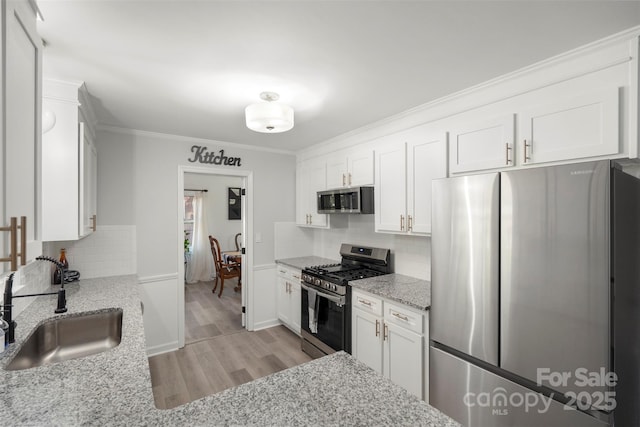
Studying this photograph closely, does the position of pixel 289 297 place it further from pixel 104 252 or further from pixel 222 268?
pixel 222 268

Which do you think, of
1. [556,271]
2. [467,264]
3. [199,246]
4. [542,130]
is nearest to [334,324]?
[467,264]

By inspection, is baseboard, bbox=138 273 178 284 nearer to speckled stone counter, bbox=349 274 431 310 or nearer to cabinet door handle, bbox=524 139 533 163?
speckled stone counter, bbox=349 274 431 310

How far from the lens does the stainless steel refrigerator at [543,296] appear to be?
1.30m

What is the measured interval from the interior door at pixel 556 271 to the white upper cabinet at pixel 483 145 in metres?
0.44

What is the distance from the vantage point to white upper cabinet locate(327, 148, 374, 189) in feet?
9.93

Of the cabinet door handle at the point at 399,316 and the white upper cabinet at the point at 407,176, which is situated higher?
the white upper cabinet at the point at 407,176

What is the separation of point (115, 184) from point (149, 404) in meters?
2.76

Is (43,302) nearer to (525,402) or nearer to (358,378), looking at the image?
(358,378)

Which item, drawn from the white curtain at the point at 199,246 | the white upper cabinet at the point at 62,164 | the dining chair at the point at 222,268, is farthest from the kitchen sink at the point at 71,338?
the white curtain at the point at 199,246

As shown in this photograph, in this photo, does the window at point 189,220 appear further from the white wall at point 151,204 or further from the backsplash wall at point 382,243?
the backsplash wall at point 382,243

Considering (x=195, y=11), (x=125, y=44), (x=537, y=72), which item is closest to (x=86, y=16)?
(x=125, y=44)

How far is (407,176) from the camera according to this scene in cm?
261

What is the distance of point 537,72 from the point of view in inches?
70.5

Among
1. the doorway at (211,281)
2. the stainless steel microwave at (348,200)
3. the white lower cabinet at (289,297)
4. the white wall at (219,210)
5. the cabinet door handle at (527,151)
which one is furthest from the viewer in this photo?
the white wall at (219,210)
